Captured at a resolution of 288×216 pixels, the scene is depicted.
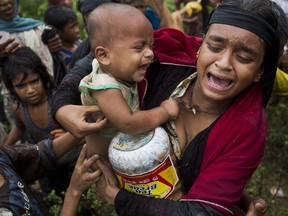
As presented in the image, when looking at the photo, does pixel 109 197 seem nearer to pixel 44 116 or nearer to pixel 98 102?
pixel 98 102

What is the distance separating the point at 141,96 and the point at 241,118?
516 mm

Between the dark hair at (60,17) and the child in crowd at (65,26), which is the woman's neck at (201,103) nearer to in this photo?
the child in crowd at (65,26)

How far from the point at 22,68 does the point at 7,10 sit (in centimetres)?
135

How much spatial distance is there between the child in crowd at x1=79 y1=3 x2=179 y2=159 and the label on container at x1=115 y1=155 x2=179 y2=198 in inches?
6.8

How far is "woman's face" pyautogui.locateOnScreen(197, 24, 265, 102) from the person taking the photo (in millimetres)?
1706

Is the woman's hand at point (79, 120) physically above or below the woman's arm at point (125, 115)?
below

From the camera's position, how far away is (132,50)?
1832 mm

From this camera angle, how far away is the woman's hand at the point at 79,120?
1.87 m

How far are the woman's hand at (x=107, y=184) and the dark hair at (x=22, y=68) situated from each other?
5.48 feet

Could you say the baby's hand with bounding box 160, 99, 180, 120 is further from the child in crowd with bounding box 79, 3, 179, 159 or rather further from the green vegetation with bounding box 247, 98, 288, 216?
the green vegetation with bounding box 247, 98, 288, 216

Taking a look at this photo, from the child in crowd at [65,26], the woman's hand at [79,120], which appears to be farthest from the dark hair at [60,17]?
the woman's hand at [79,120]

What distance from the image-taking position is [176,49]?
2.08m

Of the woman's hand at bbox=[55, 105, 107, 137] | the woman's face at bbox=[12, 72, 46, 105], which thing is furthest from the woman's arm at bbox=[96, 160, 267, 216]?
the woman's face at bbox=[12, 72, 46, 105]

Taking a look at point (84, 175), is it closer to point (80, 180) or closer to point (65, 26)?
point (80, 180)
